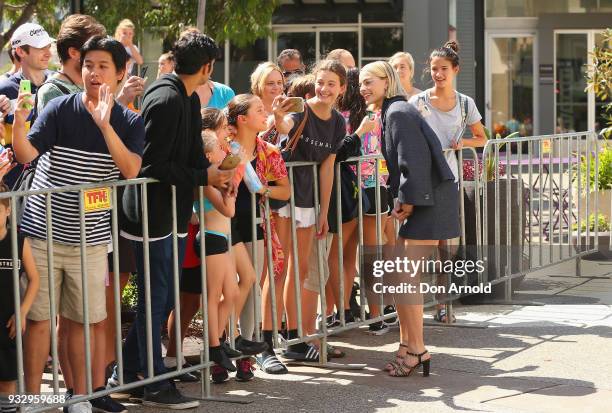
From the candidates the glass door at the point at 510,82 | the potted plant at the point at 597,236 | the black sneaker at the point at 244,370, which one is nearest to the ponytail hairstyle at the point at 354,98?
the black sneaker at the point at 244,370

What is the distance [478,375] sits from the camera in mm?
7668

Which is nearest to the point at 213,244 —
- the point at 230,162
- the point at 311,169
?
the point at 230,162

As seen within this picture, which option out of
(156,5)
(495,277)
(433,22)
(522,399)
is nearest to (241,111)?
(522,399)

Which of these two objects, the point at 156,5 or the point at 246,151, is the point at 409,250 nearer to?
the point at 246,151

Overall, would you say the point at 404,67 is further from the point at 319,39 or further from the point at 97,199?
the point at 319,39

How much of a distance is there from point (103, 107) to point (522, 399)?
2883mm

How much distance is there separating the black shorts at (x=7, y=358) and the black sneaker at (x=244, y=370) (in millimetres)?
1750

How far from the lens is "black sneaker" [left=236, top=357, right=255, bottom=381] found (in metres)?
7.45

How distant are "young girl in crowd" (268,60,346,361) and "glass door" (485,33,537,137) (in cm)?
1972

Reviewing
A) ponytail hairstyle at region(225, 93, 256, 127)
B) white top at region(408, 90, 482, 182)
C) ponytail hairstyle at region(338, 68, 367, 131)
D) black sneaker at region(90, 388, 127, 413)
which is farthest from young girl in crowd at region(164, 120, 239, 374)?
white top at region(408, 90, 482, 182)

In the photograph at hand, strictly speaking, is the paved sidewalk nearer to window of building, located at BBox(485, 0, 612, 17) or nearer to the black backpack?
the black backpack

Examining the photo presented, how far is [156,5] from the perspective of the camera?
17672 millimetres

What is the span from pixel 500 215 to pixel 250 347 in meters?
3.52

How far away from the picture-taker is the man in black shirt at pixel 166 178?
21.6ft
